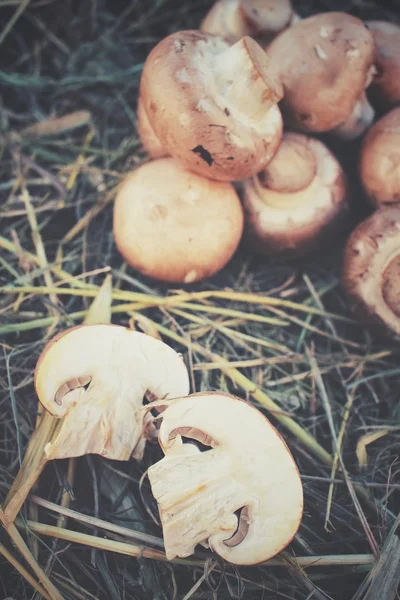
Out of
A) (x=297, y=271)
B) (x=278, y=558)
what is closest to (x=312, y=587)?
(x=278, y=558)

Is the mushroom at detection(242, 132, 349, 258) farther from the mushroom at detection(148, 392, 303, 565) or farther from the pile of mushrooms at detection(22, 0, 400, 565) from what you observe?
the mushroom at detection(148, 392, 303, 565)

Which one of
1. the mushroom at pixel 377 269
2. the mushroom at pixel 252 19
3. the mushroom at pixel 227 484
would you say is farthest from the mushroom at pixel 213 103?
the mushroom at pixel 227 484

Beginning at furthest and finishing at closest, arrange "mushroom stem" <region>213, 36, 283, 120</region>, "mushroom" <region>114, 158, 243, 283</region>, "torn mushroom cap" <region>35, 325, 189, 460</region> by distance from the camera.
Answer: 1. "mushroom" <region>114, 158, 243, 283</region>
2. "mushroom stem" <region>213, 36, 283, 120</region>
3. "torn mushroom cap" <region>35, 325, 189, 460</region>

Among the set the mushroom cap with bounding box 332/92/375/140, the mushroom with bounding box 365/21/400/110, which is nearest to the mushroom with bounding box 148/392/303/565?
the mushroom cap with bounding box 332/92/375/140

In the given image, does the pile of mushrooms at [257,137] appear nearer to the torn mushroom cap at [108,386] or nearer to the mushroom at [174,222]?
the mushroom at [174,222]

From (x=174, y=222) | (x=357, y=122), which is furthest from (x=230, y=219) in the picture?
(x=357, y=122)

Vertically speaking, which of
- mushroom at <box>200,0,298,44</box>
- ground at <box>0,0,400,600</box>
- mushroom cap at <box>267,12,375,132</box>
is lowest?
ground at <box>0,0,400,600</box>
